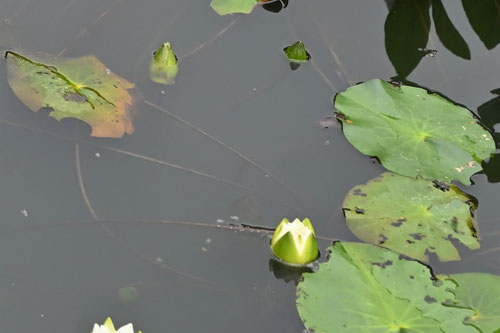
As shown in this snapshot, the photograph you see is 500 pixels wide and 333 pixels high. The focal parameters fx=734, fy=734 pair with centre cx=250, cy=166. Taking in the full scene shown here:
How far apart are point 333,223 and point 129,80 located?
3.68ft

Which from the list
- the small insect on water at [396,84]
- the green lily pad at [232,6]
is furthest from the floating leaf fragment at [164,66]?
the small insect on water at [396,84]

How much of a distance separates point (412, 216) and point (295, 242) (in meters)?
0.48

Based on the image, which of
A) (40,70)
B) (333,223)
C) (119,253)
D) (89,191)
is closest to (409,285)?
(333,223)

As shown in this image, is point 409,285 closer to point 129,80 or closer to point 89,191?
point 89,191

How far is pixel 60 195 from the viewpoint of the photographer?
2.85 metres

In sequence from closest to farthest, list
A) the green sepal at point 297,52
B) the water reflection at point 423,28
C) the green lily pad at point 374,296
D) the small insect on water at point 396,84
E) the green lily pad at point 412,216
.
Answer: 1. the green lily pad at point 374,296
2. the green lily pad at point 412,216
3. the small insect on water at point 396,84
4. the green sepal at point 297,52
5. the water reflection at point 423,28

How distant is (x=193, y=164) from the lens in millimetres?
2992

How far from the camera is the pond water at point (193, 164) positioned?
2.60 meters

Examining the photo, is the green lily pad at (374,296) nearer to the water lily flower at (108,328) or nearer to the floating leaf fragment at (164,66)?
the water lily flower at (108,328)

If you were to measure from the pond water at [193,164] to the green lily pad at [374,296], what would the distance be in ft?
0.46

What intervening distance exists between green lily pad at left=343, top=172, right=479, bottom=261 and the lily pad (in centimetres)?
101

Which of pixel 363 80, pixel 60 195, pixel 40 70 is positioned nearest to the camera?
pixel 60 195

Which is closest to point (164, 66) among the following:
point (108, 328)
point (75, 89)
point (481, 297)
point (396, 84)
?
point (75, 89)

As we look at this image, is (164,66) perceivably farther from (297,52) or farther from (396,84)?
(396,84)
